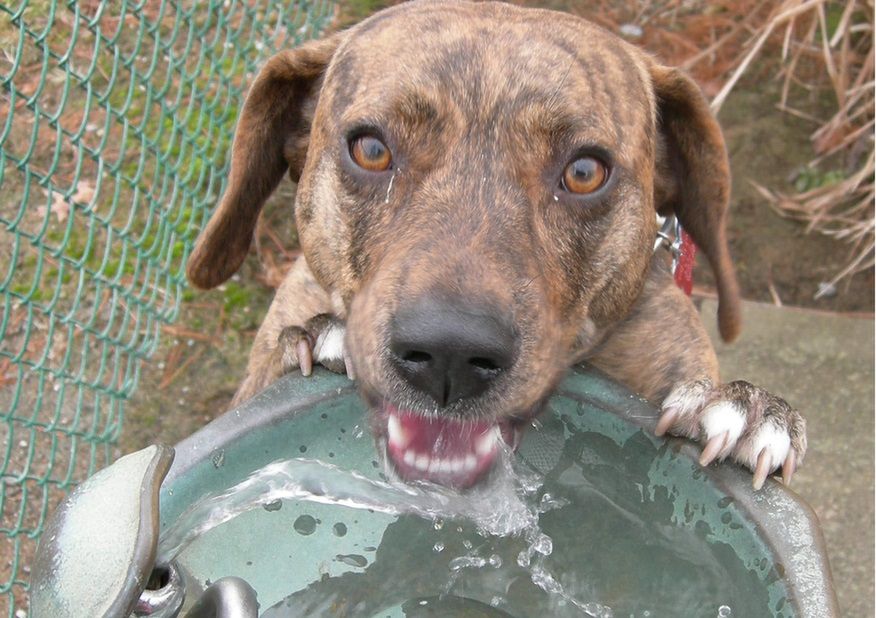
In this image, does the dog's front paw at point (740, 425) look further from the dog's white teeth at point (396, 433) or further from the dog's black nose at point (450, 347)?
the dog's white teeth at point (396, 433)

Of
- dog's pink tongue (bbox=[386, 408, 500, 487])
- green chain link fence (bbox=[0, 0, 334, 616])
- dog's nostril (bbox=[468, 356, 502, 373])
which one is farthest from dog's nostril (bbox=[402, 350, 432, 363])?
green chain link fence (bbox=[0, 0, 334, 616])

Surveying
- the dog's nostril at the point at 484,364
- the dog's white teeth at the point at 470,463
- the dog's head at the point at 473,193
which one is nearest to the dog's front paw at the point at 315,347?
the dog's head at the point at 473,193

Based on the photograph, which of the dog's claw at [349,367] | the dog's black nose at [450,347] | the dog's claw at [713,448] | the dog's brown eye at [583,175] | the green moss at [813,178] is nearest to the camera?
the dog's black nose at [450,347]

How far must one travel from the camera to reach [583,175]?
2842mm

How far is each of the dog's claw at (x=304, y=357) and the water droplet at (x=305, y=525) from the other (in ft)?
1.37

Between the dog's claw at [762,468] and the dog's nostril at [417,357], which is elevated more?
the dog's nostril at [417,357]

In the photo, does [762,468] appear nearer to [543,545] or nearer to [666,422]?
[666,422]

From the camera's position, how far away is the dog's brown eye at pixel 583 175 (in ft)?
9.28

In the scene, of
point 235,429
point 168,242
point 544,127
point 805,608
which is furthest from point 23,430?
point 805,608

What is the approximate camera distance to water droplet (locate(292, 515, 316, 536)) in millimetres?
2654

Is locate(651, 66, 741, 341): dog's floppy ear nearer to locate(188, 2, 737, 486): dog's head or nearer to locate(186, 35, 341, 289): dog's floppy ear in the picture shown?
locate(188, 2, 737, 486): dog's head

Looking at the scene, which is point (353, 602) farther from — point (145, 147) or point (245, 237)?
point (145, 147)

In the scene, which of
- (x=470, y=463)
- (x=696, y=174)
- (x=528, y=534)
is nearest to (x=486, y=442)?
(x=470, y=463)

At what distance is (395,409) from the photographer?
2.53m
